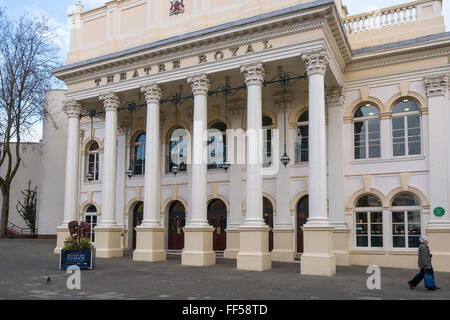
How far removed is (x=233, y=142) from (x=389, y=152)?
6949 millimetres

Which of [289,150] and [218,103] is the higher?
[218,103]

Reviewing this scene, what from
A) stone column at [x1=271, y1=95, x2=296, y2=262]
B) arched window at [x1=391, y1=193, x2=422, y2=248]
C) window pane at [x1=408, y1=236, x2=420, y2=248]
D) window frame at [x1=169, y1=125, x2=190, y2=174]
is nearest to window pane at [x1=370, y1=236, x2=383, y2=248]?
arched window at [x1=391, y1=193, x2=422, y2=248]

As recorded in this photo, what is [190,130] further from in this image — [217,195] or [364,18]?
[364,18]

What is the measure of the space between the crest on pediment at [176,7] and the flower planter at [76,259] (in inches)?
433

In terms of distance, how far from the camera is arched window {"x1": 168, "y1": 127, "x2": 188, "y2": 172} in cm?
2378

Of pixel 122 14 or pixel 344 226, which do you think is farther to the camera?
pixel 122 14

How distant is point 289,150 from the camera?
67.7ft

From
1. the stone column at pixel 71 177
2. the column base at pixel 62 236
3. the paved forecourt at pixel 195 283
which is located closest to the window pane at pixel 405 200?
the paved forecourt at pixel 195 283

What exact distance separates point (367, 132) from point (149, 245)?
10.2 metres

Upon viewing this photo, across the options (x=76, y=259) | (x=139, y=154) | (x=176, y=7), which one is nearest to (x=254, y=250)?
(x=76, y=259)

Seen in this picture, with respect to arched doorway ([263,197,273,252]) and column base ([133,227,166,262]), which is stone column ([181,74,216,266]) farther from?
arched doorway ([263,197,273,252])

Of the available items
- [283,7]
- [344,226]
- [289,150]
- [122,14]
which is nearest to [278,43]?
[283,7]

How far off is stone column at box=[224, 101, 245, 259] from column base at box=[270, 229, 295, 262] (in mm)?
1849

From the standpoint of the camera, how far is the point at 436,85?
18250 millimetres
